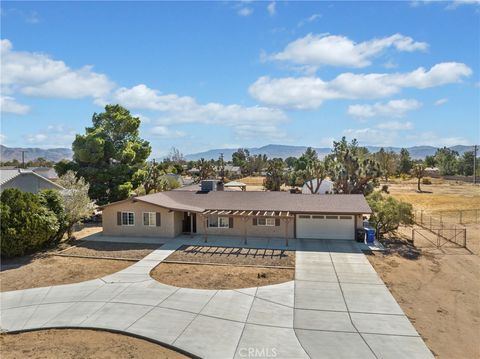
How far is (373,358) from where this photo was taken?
34.7 ft

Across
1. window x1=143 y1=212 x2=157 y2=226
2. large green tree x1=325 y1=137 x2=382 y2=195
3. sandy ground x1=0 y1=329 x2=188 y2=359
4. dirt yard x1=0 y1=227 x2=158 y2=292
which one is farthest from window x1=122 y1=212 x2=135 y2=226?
large green tree x1=325 y1=137 x2=382 y2=195

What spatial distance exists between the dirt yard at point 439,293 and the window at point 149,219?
15347mm

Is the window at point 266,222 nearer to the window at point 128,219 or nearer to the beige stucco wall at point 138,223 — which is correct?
the beige stucco wall at point 138,223

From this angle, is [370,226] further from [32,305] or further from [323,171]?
[32,305]

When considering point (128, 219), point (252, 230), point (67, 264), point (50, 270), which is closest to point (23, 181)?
point (128, 219)

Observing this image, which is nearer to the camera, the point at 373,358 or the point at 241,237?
the point at 373,358

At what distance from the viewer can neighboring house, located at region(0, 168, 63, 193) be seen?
34.6 m

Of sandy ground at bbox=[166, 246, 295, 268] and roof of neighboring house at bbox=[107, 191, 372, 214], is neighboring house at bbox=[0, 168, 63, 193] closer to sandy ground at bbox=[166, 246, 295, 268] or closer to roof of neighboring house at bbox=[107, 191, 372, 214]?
roof of neighboring house at bbox=[107, 191, 372, 214]

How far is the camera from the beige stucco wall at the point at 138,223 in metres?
26.5

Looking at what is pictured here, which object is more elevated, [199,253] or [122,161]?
[122,161]

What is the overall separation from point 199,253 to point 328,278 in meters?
8.37

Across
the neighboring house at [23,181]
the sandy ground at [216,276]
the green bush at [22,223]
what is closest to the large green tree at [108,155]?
the neighboring house at [23,181]

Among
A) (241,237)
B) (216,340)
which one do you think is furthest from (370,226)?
(216,340)

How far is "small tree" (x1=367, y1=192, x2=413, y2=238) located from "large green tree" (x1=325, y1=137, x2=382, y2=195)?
5750 mm
